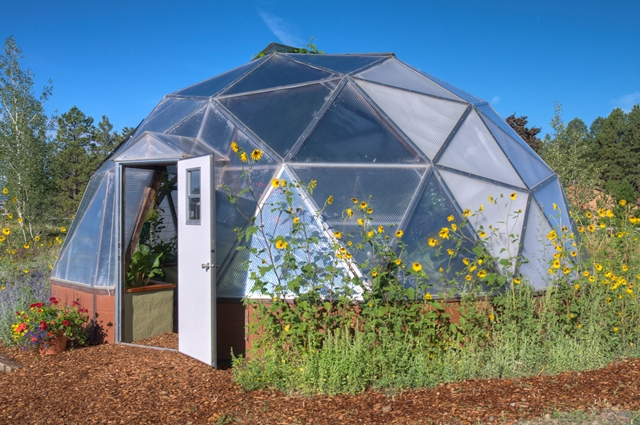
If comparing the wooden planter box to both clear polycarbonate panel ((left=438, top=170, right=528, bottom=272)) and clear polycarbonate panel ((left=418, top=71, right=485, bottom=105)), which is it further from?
clear polycarbonate panel ((left=418, top=71, right=485, bottom=105))

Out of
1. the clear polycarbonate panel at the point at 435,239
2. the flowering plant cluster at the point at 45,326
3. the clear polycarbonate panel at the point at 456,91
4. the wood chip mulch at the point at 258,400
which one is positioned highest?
the clear polycarbonate panel at the point at 456,91

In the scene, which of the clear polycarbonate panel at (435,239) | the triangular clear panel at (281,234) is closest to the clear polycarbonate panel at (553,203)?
the clear polycarbonate panel at (435,239)

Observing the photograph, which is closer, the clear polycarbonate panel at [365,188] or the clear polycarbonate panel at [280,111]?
the clear polycarbonate panel at [365,188]

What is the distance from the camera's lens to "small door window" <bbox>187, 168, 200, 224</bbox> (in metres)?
7.12

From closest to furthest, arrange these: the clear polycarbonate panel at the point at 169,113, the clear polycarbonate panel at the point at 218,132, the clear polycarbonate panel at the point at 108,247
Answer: the clear polycarbonate panel at the point at 108,247 < the clear polycarbonate panel at the point at 218,132 < the clear polycarbonate panel at the point at 169,113

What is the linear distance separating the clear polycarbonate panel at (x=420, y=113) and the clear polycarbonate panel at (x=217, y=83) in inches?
97.7

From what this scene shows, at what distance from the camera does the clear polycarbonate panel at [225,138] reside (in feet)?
27.0

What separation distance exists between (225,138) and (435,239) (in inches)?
141

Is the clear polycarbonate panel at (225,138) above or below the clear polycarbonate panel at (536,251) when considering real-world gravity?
above

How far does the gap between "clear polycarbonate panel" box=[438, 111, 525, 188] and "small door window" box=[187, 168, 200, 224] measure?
3.61 meters

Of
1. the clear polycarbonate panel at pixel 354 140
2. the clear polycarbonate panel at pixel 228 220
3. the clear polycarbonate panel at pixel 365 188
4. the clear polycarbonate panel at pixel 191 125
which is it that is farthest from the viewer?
the clear polycarbonate panel at pixel 191 125

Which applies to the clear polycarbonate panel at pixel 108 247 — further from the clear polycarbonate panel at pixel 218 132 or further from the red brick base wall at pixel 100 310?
the clear polycarbonate panel at pixel 218 132

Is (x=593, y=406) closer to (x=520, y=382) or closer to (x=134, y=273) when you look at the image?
(x=520, y=382)

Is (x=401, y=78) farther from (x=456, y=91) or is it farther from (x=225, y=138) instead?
(x=225, y=138)
